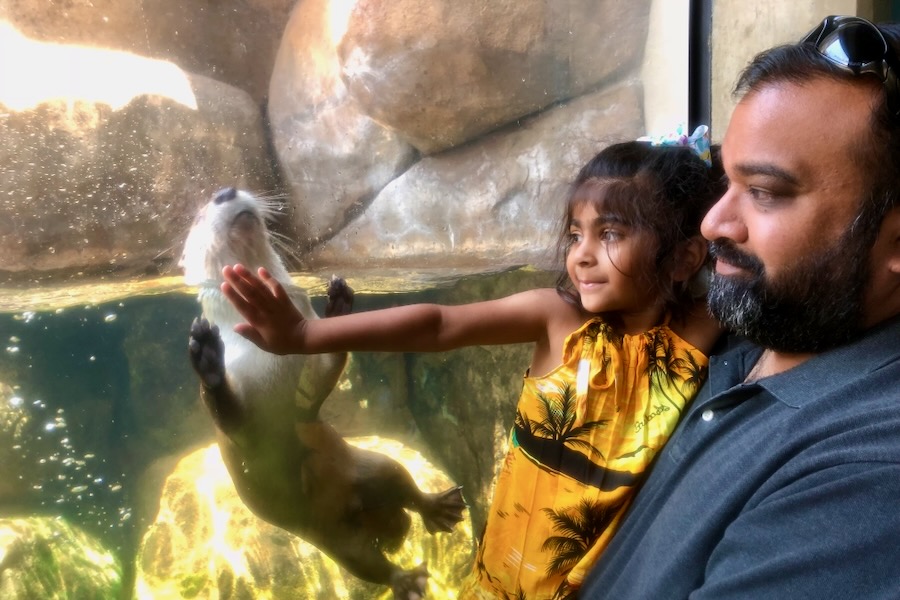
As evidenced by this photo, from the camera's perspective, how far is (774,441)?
873 millimetres

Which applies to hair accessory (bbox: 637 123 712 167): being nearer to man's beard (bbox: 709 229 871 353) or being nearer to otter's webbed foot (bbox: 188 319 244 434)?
man's beard (bbox: 709 229 871 353)

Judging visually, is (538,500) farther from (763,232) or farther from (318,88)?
(318,88)

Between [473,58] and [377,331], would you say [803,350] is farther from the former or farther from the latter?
[473,58]

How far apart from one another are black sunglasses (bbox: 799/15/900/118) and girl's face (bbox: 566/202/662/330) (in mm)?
483

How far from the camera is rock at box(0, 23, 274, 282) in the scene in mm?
2027

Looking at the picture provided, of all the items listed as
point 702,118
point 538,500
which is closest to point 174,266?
point 538,500

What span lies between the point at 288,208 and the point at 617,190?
135 cm

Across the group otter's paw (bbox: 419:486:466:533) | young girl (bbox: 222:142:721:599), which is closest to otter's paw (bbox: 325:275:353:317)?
young girl (bbox: 222:142:721:599)

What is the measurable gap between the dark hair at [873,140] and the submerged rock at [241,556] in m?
2.41

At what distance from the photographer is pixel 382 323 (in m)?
1.21

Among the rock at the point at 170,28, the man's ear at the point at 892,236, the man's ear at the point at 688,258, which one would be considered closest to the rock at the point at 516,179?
the rock at the point at 170,28

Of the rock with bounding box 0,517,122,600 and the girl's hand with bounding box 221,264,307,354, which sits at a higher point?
the girl's hand with bounding box 221,264,307,354

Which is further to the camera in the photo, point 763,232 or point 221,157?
point 221,157

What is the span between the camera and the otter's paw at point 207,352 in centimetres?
184
